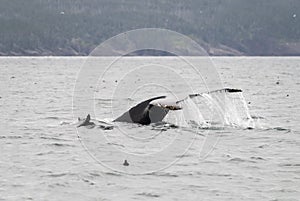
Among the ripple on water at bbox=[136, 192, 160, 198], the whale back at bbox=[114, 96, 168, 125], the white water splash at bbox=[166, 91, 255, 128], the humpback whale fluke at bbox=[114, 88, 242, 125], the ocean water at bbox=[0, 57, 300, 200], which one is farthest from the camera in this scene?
the white water splash at bbox=[166, 91, 255, 128]

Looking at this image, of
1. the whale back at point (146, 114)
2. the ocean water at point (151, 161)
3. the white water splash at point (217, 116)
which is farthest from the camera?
the white water splash at point (217, 116)

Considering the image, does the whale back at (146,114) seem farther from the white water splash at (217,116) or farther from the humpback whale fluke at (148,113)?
the white water splash at (217,116)

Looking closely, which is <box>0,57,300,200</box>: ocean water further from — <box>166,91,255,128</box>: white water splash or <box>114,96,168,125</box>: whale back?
<box>114,96,168,125</box>: whale back

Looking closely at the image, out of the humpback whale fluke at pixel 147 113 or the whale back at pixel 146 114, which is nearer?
the humpback whale fluke at pixel 147 113

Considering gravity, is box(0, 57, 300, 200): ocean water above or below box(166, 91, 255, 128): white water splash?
below

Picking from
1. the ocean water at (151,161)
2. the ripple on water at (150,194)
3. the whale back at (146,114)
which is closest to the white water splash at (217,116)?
the ocean water at (151,161)

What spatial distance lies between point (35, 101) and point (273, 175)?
104ft

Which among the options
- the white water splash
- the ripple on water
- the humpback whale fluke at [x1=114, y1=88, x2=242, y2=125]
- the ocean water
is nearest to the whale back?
the humpback whale fluke at [x1=114, y1=88, x2=242, y2=125]

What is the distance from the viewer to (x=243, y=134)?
80.9 ft

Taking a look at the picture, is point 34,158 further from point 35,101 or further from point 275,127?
point 35,101

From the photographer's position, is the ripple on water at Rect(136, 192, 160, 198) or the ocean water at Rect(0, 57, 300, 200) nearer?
the ripple on water at Rect(136, 192, 160, 198)

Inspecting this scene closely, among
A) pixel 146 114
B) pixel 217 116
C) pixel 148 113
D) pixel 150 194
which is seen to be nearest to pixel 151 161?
pixel 150 194

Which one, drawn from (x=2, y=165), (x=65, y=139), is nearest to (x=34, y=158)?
(x=2, y=165)

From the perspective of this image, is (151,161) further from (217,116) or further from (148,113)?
(217,116)
